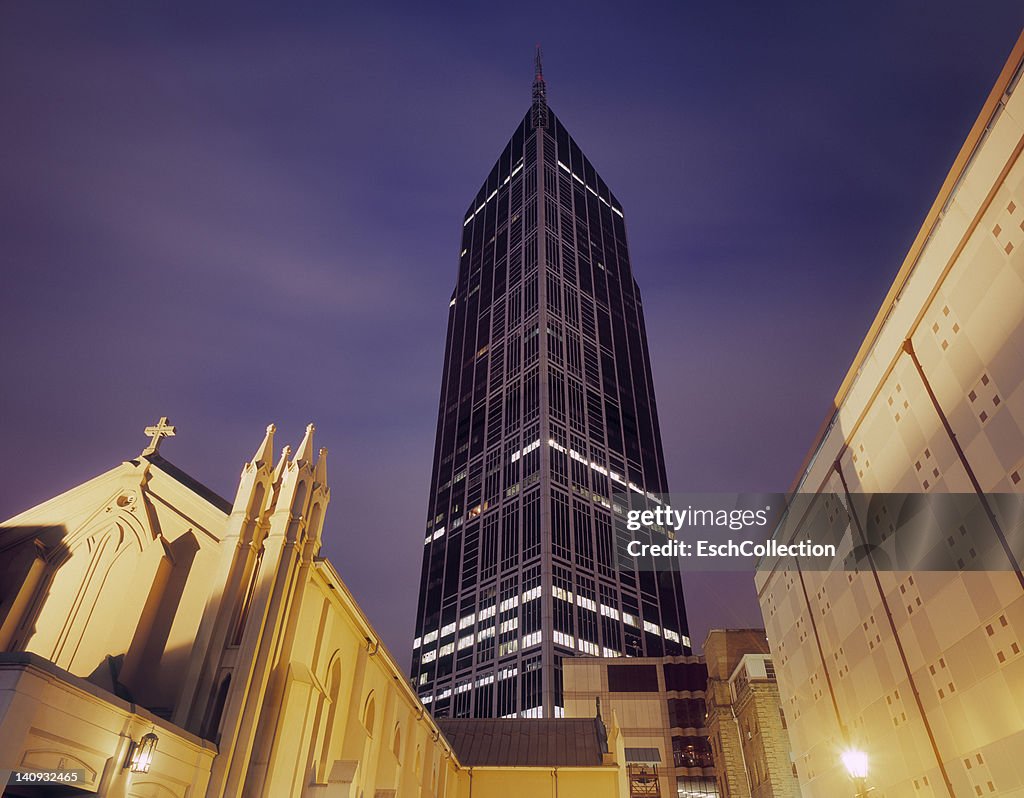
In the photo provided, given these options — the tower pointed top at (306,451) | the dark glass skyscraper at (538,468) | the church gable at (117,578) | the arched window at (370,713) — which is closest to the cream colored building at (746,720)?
the dark glass skyscraper at (538,468)

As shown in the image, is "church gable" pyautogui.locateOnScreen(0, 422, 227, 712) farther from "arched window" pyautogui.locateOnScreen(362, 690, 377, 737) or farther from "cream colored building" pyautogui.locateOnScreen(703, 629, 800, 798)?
"cream colored building" pyautogui.locateOnScreen(703, 629, 800, 798)

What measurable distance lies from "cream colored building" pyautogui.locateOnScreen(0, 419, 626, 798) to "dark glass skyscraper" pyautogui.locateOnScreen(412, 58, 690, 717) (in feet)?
275

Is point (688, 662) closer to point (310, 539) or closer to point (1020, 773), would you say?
point (1020, 773)

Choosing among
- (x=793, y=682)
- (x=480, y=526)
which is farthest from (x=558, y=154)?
(x=793, y=682)

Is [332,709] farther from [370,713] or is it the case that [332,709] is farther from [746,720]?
[746,720]

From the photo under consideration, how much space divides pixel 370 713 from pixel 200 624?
10118 mm

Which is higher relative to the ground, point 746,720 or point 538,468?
point 538,468

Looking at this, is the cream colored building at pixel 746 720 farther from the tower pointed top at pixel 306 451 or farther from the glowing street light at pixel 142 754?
the glowing street light at pixel 142 754

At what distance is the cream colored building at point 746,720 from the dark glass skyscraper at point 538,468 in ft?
105

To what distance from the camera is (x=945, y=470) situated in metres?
27.8

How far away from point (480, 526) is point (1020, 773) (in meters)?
111

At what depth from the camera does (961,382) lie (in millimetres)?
26609

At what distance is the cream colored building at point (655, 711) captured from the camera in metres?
76.2

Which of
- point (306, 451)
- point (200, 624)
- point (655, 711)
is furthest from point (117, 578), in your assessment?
point (655, 711)
